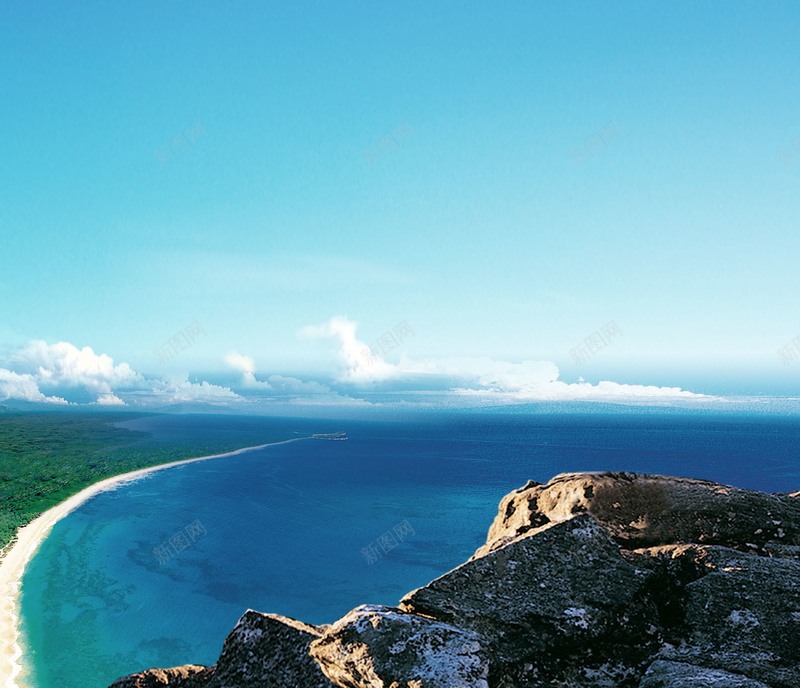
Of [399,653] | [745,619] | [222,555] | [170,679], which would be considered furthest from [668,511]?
[222,555]

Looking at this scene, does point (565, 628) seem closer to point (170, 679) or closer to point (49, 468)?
point (170, 679)

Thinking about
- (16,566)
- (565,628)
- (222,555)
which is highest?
(565,628)

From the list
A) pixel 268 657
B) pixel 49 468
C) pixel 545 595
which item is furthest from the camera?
pixel 49 468

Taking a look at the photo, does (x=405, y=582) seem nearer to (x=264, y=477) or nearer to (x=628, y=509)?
(x=628, y=509)

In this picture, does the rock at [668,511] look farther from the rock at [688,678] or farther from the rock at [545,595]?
the rock at [688,678]

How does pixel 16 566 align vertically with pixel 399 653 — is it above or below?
below

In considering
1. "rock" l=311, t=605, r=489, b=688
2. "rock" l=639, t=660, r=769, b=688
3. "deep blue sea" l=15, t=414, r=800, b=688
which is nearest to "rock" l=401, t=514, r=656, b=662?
"rock" l=311, t=605, r=489, b=688

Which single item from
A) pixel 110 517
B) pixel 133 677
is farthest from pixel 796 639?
pixel 110 517
